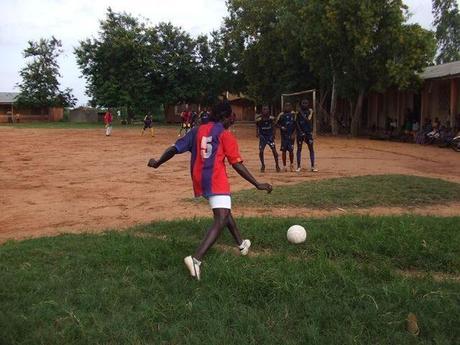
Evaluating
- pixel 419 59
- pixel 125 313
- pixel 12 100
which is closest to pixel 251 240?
pixel 125 313

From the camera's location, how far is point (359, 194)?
355 inches

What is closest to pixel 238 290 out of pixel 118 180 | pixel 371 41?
pixel 118 180

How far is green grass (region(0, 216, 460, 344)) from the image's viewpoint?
381 cm

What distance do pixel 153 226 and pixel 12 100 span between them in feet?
199

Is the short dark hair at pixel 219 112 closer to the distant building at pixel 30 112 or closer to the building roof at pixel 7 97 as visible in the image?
the distant building at pixel 30 112

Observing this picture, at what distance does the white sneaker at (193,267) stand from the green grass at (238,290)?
7 cm

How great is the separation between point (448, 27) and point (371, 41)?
31.1m

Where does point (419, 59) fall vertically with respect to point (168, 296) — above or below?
above

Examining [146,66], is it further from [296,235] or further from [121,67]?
[296,235]

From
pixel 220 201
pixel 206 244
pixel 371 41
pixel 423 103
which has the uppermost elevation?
pixel 371 41

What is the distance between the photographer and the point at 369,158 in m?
17.1

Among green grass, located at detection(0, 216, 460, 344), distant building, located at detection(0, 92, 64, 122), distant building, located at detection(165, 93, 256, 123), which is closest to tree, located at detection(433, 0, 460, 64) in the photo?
distant building, located at detection(165, 93, 256, 123)

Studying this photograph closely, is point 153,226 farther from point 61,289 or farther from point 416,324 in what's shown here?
point 416,324

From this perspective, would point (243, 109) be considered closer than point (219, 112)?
No
